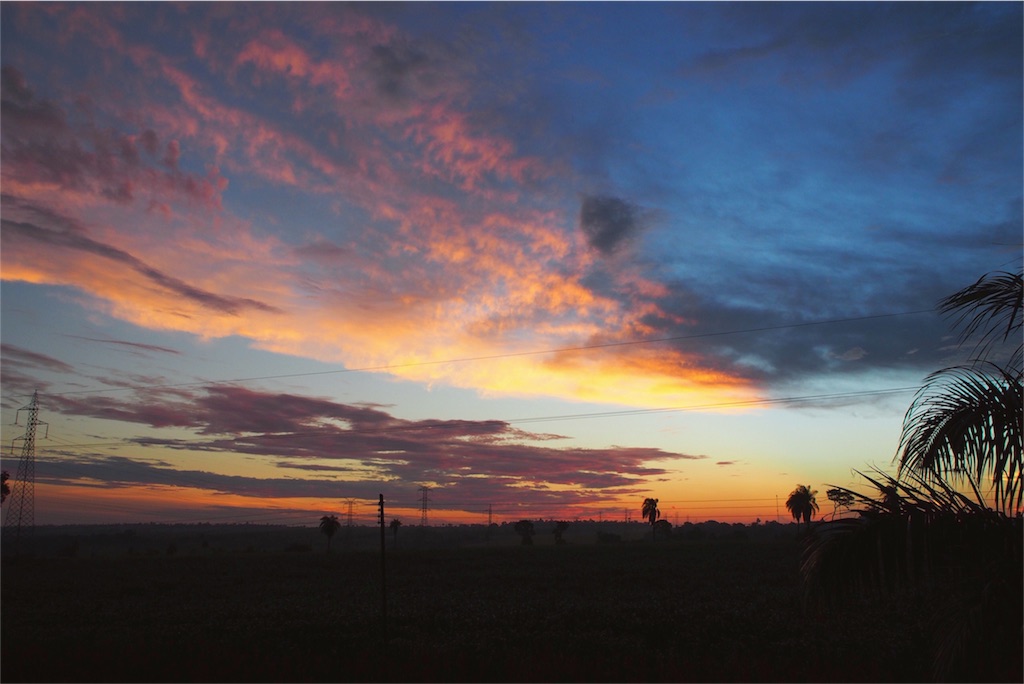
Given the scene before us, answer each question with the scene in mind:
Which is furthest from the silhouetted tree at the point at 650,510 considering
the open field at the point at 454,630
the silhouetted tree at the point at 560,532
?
the open field at the point at 454,630

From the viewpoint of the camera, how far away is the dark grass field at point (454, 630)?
23875mm

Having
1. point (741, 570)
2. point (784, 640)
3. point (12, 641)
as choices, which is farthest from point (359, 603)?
point (741, 570)

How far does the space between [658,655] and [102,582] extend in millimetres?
54691

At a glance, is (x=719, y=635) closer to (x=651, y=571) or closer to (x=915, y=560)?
(x=915, y=560)

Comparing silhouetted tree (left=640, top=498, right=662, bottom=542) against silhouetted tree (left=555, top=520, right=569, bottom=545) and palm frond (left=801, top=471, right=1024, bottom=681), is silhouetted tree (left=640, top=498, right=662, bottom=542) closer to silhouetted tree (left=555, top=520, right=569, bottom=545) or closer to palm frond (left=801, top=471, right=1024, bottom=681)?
silhouetted tree (left=555, top=520, right=569, bottom=545)

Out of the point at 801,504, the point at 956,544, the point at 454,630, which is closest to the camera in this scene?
the point at 956,544

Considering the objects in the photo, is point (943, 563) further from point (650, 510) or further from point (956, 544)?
point (650, 510)

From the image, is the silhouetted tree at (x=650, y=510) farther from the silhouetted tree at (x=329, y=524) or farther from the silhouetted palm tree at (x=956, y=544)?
the silhouetted palm tree at (x=956, y=544)

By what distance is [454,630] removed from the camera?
3412 cm

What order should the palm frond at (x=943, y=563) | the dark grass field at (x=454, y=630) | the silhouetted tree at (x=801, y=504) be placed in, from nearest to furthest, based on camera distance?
1. the palm frond at (x=943, y=563)
2. the dark grass field at (x=454, y=630)
3. the silhouetted tree at (x=801, y=504)

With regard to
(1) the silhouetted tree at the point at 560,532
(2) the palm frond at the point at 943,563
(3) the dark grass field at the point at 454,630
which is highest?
(2) the palm frond at the point at 943,563

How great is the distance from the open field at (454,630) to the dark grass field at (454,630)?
0.11 meters

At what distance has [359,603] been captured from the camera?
1758 inches

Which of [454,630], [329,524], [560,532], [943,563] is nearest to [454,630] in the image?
[454,630]
